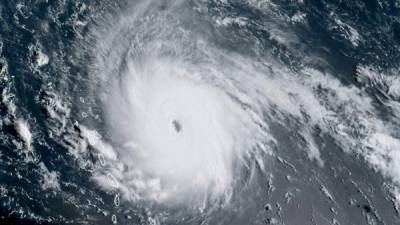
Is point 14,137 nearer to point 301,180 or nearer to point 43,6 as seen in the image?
point 43,6

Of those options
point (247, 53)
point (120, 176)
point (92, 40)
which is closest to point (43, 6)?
point (92, 40)

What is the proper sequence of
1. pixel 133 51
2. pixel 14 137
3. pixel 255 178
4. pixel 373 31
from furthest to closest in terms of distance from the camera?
pixel 373 31 < pixel 133 51 < pixel 255 178 < pixel 14 137

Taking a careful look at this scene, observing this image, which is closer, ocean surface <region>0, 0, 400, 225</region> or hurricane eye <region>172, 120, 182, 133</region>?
ocean surface <region>0, 0, 400, 225</region>

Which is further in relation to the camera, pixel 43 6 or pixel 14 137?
pixel 43 6

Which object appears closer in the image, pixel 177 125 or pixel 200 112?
pixel 177 125

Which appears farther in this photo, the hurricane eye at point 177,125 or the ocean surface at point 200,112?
the hurricane eye at point 177,125

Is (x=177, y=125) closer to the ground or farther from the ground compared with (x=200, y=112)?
closer to the ground

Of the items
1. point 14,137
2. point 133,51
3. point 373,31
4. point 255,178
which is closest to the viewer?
point 14,137

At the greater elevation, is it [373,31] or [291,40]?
[373,31]
